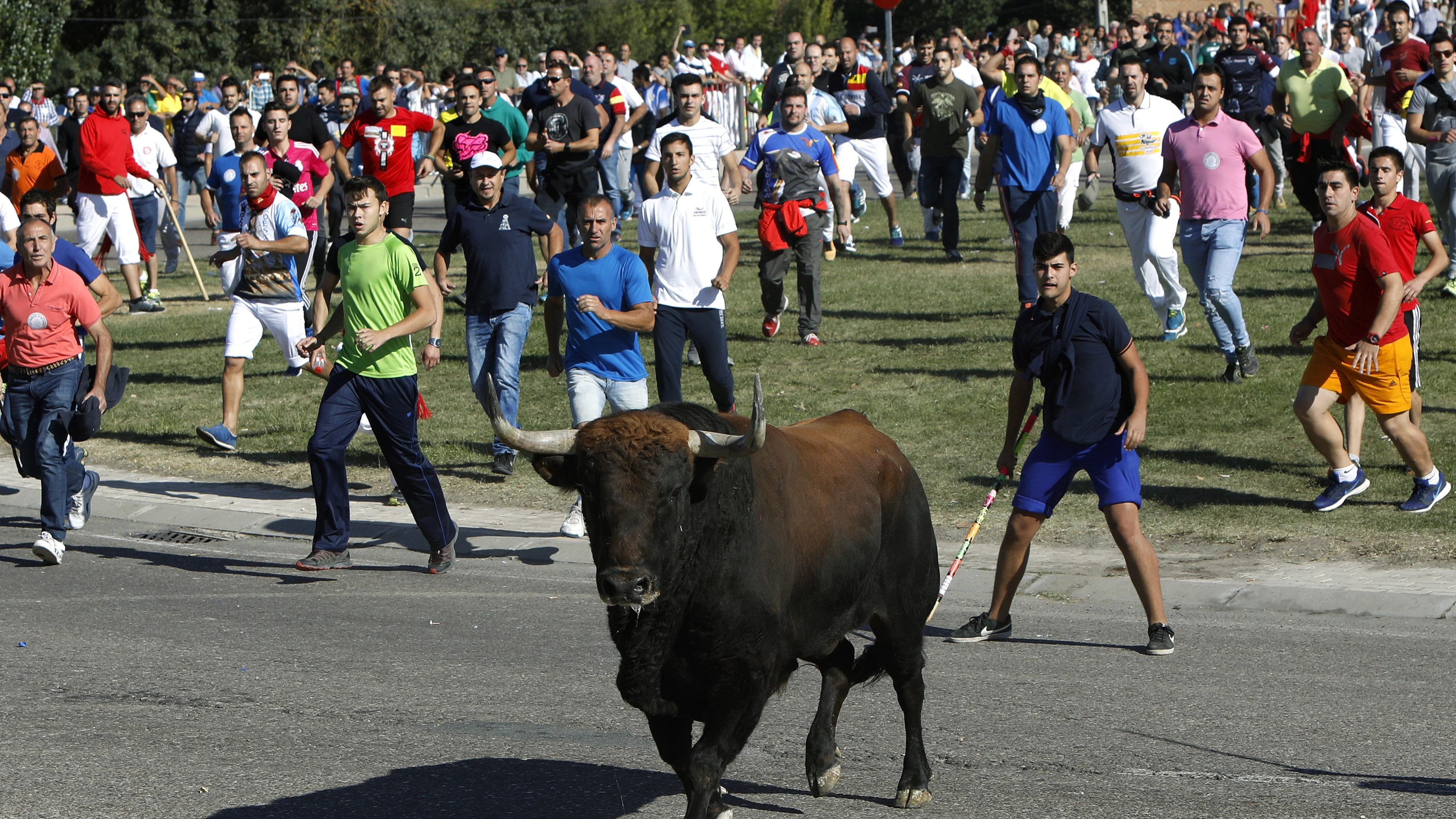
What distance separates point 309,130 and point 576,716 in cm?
1204

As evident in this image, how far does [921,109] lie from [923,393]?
21.8 ft

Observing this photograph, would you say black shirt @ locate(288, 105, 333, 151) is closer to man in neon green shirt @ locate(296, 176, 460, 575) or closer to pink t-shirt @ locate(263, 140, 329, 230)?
pink t-shirt @ locate(263, 140, 329, 230)

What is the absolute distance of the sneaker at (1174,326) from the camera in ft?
47.3

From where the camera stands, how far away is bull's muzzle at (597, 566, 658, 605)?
4543 mm

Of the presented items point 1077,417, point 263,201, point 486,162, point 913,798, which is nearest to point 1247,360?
point 1077,417

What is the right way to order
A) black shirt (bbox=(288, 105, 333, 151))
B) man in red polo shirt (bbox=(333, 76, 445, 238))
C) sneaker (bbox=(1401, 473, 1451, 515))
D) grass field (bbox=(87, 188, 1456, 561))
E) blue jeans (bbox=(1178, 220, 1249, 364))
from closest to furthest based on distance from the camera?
1. sneaker (bbox=(1401, 473, 1451, 515))
2. grass field (bbox=(87, 188, 1456, 561))
3. blue jeans (bbox=(1178, 220, 1249, 364))
4. man in red polo shirt (bbox=(333, 76, 445, 238))
5. black shirt (bbox=(288, 105, 333, 151))

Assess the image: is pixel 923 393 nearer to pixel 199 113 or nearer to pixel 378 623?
pixel 378 623

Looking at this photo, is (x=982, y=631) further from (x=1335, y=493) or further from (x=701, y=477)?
(x=701, y=477)

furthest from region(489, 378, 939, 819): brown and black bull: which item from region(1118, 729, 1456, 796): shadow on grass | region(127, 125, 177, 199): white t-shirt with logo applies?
region(127, 125, 177, 199): white t-shirt with logo

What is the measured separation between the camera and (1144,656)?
7.63 meters

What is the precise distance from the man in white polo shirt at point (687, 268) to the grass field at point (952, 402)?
4.48ft

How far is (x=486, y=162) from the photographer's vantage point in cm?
1120

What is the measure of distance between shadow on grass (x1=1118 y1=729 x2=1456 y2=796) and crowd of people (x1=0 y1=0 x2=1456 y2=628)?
1644mm

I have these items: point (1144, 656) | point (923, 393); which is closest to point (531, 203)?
point (923, 393)
